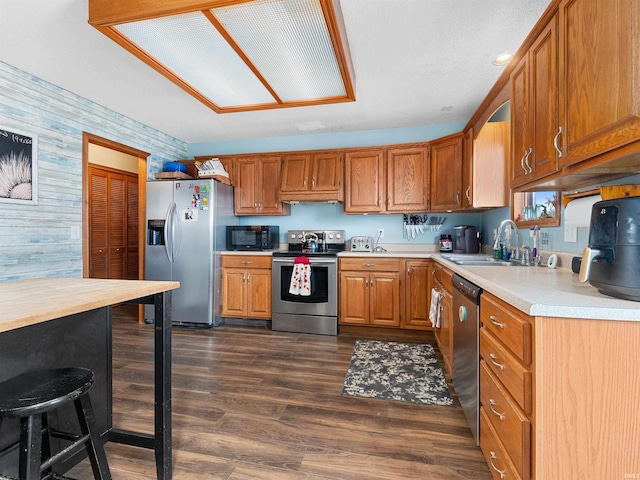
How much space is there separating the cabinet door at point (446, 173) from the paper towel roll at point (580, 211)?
58.6 inches

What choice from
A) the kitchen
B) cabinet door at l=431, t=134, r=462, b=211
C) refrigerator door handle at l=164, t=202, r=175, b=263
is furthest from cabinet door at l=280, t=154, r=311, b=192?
cabinet door at l=431, t=134, r=462, b=211

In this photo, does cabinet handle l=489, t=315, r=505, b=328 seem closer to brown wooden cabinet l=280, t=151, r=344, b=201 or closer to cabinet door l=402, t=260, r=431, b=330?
cabinet door l=402, t=260, r=431, b=330

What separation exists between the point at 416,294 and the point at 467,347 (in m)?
1.68

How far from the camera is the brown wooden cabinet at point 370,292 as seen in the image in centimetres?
354

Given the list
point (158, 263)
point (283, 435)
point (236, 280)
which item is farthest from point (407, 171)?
point (158, 263)

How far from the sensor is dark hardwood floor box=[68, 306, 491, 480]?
1.52 metres

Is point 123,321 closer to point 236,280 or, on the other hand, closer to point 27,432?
point 236,280

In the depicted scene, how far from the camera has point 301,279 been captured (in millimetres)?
3615

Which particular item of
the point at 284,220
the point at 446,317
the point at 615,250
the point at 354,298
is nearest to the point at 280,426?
the point at 446,317

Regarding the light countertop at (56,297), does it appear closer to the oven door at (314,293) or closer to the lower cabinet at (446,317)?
the lower cabinet at (446,317)

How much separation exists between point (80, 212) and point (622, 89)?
4002 millimetres

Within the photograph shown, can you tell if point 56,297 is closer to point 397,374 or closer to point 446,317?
point 397,374

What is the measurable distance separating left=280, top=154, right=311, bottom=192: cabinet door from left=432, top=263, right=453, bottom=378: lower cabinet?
79.0 inches

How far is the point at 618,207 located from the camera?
106 cm
